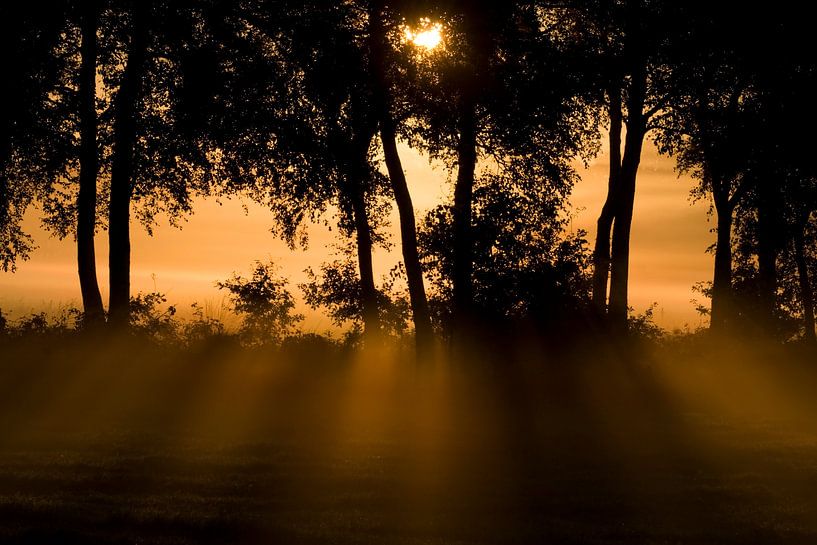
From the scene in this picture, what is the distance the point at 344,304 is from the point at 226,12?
1185 centimetres

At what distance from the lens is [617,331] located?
27.4m

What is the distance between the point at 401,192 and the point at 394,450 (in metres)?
10.9

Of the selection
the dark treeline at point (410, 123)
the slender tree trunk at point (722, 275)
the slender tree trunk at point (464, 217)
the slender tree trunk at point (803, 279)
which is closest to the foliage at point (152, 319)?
the dark treeline at point (410, 123)

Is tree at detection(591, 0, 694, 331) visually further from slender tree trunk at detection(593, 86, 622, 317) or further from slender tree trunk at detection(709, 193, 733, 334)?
slender tree trunk at detection(709, 193, 733, 334)

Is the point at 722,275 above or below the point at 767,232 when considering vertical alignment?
below

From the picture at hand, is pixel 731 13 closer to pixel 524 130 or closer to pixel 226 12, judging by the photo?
pixel 524 130

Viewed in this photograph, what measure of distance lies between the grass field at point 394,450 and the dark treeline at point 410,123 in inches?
96.6

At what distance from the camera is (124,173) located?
27625mm

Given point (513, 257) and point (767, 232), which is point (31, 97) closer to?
point (513, 257)

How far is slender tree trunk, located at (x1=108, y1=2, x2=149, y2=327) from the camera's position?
2719 centimetres

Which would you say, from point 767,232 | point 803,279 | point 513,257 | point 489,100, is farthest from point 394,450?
point 803,279

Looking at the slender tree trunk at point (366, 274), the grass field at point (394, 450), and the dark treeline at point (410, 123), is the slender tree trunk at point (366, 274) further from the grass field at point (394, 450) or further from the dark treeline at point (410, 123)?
the grass field at point (394, 450)

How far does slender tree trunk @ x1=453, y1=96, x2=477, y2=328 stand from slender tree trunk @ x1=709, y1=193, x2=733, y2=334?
43.5 feet

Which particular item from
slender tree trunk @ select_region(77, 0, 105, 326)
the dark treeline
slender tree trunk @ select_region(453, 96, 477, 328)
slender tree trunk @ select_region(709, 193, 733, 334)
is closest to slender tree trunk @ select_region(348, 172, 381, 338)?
the dark treeline
